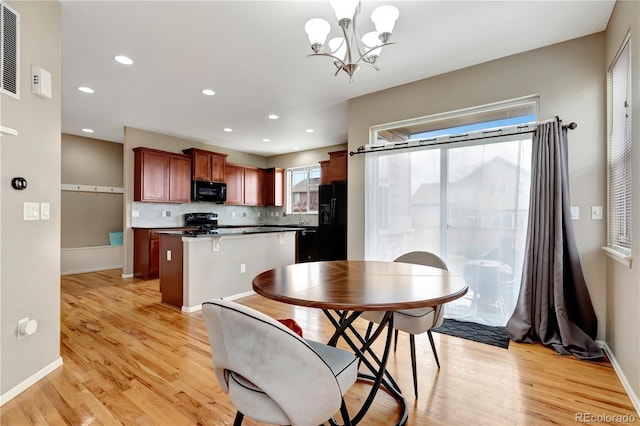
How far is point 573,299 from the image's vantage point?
2537mm

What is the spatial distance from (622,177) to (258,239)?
12.6ft

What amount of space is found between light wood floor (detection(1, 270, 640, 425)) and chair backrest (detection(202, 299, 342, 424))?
800mm

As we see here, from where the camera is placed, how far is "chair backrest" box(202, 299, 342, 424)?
0.96 metres

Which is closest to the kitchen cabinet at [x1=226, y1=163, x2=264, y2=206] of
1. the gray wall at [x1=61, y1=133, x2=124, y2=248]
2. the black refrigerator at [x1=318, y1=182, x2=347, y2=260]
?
the black refrigerator at [x1=318, y1=182, x2=347, y2=260]

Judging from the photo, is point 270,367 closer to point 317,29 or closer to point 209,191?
point 317,29

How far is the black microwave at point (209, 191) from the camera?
20.1 feet

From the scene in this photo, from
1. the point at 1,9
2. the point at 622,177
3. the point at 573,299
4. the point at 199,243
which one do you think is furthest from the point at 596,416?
the point at 1,9

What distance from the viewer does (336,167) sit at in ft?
20.3

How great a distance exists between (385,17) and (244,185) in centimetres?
579

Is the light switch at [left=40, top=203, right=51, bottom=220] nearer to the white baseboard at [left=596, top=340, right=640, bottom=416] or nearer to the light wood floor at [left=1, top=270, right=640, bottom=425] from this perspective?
the light wood floor at [left=1, top=270, right=640, bottom=425]

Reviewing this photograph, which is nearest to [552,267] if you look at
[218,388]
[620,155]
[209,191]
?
[620,155]

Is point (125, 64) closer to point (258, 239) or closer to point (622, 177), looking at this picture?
point (258, 239)

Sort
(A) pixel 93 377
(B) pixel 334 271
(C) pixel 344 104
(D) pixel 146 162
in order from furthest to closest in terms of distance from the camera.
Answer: (D) pixel 146 162, (C) pixel 344 104, (A) pixel 93 377, (B) pixel 334 271

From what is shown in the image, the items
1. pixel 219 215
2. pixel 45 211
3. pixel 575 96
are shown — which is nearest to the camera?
pixel 45 211
